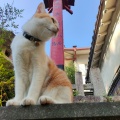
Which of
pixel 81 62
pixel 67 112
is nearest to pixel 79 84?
pixel 67 112

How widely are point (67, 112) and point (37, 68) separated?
58cm

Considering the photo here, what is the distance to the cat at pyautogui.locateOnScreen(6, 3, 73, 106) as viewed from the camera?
188cm

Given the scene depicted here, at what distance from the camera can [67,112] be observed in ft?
4.85

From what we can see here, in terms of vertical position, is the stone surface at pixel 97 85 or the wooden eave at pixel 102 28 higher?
the wooden eave at pixel 102 28

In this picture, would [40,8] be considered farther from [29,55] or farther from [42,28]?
[29,55]

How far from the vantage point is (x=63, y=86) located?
194 cm

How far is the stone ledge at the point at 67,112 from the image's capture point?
1453mm

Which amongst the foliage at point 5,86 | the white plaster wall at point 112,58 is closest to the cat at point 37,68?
the foliage at point 5,86

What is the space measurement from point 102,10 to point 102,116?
12.3 ft

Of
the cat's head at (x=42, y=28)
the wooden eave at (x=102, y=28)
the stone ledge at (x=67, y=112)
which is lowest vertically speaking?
the stone ledge at (x=67, y=112)

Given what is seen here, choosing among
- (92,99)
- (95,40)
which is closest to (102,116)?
(92,99)

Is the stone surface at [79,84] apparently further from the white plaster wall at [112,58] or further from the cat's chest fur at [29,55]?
the cat's chest fur at [29,55]

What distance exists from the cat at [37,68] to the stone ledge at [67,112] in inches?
11.5

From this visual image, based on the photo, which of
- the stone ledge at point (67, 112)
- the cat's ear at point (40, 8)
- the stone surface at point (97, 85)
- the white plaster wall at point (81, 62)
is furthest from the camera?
the white plaster wall at point (81, 62)
